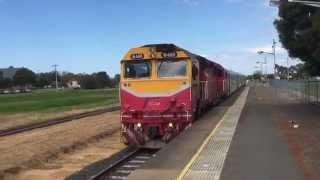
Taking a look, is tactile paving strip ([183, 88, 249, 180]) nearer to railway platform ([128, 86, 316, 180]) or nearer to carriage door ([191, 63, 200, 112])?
railway platform ([128, 86, 316, 180])

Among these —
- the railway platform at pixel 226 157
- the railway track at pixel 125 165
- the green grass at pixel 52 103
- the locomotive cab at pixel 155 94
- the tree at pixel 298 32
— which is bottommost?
the green grass at pixel 52 103

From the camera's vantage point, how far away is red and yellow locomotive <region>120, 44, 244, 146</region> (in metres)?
21.3

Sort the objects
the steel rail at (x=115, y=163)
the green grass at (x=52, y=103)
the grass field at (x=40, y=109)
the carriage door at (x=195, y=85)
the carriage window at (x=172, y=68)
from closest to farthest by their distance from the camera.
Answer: the steel rail at (x=115, y=163)
the carriage window at (x=172, y=68)
the carriage door at (x=195, y=85)
the grass field at (x=40, y=109)
the green grass at (x=52, y=103)

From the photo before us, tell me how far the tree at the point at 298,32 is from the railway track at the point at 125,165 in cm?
1615

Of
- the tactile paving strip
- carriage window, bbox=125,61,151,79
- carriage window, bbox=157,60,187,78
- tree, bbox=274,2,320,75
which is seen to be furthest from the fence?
carriage window, bbox=125,61,151,79

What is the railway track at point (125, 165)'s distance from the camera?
15.8m

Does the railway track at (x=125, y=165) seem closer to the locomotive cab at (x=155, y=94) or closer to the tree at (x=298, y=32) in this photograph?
the locomotive cab at (x=155, y=94)

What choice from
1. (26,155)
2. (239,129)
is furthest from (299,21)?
→ (26,155)

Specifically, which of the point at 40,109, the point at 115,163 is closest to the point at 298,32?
the point at 115,163

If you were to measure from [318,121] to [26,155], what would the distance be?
1319cm

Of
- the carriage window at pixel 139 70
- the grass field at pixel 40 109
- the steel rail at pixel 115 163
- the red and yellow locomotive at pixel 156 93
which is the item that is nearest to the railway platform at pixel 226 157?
the red and yellow locomotive at pixel 156 93

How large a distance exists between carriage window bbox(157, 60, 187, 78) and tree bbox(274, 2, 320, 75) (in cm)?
1409

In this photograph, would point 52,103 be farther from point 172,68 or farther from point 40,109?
point 172,68

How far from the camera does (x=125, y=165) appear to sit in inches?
709
